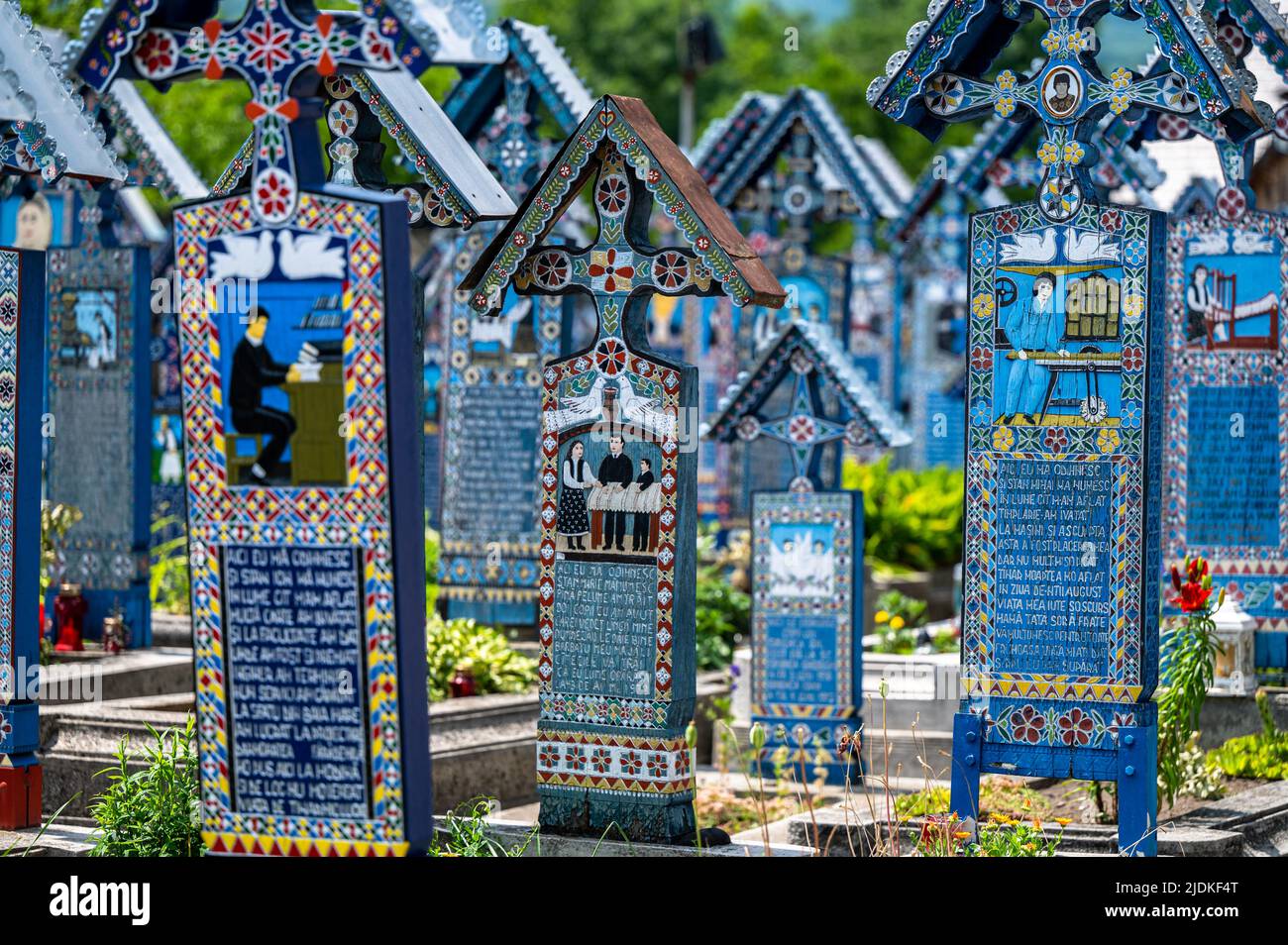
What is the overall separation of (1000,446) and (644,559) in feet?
6.14

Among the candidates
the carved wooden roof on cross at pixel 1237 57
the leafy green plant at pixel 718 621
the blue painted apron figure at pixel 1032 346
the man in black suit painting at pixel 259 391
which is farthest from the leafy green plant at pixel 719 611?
the man in black suit painting at pixel 259 391

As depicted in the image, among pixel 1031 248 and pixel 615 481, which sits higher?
pixel 1031 248

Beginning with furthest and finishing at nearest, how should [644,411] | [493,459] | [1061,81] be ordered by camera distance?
[493,459] → [1061,81] → [644,411]

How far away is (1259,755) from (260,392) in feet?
23.1

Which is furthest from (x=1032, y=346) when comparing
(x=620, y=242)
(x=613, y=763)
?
(x=613, y=763)

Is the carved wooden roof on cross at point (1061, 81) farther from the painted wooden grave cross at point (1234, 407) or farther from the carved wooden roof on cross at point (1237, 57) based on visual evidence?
the painted wooden grave cross at point (1234, 407)

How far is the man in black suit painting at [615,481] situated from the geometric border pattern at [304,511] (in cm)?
213

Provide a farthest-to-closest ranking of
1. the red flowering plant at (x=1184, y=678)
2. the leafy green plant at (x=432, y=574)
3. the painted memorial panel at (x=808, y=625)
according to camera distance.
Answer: the leafy green plant at (x=432, y=574)
the painted memorial panel at (x=808, y=625)
the red flowering plant at (x=1184, y=678)

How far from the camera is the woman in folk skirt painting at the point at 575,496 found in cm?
1051

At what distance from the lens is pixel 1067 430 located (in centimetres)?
1048

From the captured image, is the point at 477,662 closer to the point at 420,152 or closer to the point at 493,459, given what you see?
the point at 493,459

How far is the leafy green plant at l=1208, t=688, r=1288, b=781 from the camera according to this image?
12.8m

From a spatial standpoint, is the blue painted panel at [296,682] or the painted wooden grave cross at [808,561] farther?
the painted wooden grave cross at [808,561]
